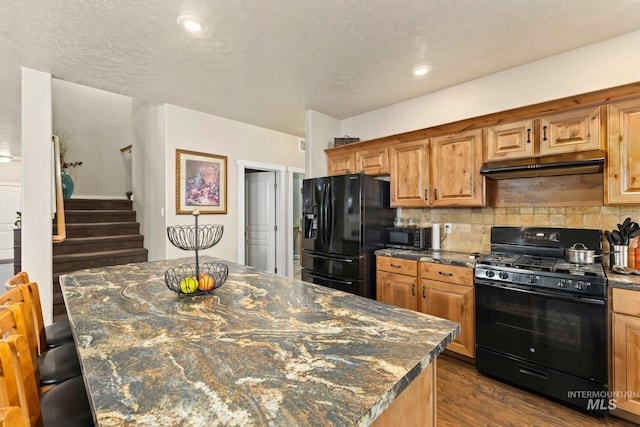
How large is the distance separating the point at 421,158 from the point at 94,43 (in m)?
3.10

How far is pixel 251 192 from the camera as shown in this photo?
216 inches

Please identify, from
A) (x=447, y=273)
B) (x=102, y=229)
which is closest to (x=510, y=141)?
(x=447, y=273)

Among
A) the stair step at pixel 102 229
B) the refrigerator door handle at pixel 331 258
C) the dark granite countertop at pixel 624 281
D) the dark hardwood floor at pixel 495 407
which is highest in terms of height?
the stair step at pixel 102 229

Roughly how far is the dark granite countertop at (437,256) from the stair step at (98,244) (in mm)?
3650

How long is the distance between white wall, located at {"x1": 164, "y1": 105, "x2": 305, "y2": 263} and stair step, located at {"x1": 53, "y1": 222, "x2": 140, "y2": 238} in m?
1.33

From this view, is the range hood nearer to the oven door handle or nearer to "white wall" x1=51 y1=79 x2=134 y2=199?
the oven door handle

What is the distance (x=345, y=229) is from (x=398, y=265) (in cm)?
67

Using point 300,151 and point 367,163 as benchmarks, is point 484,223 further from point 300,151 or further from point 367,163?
point 300,151

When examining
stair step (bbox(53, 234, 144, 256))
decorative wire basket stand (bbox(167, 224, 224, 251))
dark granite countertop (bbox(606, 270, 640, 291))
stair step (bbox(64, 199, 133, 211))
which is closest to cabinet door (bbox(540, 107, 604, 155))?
dark granite countertop (bbox(606, 270, 640, 291))

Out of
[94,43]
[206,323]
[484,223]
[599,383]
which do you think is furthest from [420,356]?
[94,43]

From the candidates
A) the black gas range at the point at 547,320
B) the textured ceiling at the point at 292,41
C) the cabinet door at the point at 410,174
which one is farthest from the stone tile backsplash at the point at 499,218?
the textured ceiling at the point at 292,41

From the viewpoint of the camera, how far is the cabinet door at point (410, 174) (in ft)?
10.1

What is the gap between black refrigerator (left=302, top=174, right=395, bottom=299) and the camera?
3.12 m

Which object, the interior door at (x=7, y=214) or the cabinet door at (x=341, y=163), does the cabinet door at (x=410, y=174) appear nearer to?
the cabinet door at (x=341, y=163)
